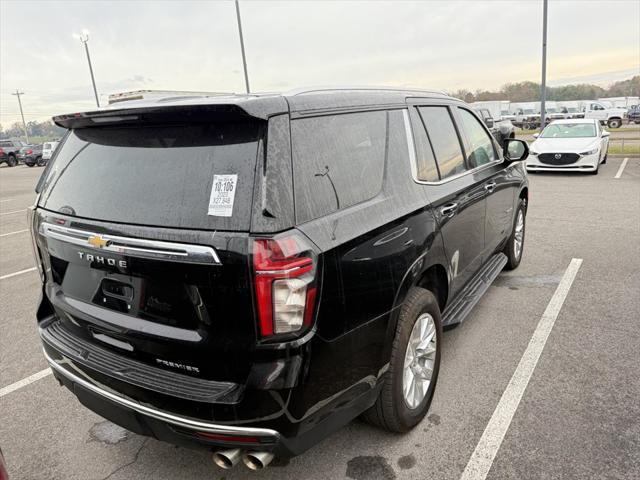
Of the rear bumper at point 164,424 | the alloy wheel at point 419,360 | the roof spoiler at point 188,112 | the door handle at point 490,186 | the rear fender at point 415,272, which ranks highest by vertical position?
the roof spoiler at point 188,112

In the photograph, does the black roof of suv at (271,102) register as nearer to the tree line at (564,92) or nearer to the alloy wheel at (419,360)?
the alloy wheel at (419,360)

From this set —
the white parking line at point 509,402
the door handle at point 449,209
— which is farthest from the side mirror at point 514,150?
the door handle at point 449,209

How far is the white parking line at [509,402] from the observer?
2.43 metres

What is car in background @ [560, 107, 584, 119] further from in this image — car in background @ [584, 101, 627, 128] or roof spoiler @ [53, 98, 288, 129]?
roof spoiler @ [53, 98, 288, 129]

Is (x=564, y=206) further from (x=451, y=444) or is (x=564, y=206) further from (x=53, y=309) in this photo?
(x=53, y=309)

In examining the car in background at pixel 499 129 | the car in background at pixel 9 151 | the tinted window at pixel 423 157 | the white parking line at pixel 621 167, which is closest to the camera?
the tinted window at pixel 423 157

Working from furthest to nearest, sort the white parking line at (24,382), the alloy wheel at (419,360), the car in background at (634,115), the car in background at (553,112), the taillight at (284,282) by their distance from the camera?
the car in background at (553,112)
the car in background at (634,115)
the white parking line at (24,382)
the alloy wheel at (419,360)
the taillight at (284,282)

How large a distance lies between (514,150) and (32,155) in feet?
116

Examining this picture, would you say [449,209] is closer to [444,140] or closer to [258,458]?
[444,140]

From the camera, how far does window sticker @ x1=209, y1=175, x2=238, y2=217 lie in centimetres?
186

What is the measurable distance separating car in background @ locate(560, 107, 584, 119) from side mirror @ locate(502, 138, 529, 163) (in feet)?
138

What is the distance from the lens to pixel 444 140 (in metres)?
3.35

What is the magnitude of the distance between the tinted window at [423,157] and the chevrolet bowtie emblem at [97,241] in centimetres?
171

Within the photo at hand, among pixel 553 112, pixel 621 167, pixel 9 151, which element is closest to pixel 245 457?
pixel 621 167
